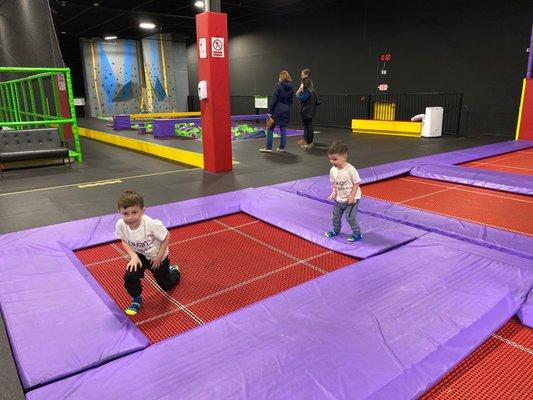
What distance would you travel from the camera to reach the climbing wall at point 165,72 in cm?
1847

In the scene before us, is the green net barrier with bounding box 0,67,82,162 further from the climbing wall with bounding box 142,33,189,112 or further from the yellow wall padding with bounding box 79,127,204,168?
the climbing wall with bounding box 142,33,189,112

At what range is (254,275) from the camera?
2754 millimetres

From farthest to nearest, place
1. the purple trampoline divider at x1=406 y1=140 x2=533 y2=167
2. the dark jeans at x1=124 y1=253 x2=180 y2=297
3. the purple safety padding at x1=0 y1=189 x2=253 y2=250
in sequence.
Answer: the purple trampoline divider at x1=406 y1=140 x2=533 y2=167
the purple safety padding at x1=0 y1=189 x2=253 y2=250
the dark jeans at x1=124 y1=253 x2=180 y2=297

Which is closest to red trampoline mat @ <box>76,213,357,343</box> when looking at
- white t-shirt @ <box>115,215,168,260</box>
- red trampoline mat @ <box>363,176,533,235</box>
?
white t-shirt @ <box>115,215,168,260</box>

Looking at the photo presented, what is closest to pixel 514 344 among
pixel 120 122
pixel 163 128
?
pixel 163 128

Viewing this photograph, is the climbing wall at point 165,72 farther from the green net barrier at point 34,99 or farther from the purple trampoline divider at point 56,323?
the purple trampoline divider at point 56,323

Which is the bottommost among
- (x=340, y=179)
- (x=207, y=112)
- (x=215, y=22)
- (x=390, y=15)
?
(x=340, y=179)

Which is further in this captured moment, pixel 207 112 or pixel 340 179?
pixel 207 112

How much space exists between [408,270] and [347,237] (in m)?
0.71

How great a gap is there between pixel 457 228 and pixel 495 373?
171cm

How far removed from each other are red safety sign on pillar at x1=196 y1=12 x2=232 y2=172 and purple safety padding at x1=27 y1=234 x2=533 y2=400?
388 cm

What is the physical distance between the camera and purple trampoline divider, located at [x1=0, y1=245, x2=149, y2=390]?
178 cm

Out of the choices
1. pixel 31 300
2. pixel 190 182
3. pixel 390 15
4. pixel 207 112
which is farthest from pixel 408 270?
pixel 390 15

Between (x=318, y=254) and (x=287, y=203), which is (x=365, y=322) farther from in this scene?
(x=287, y=203)
